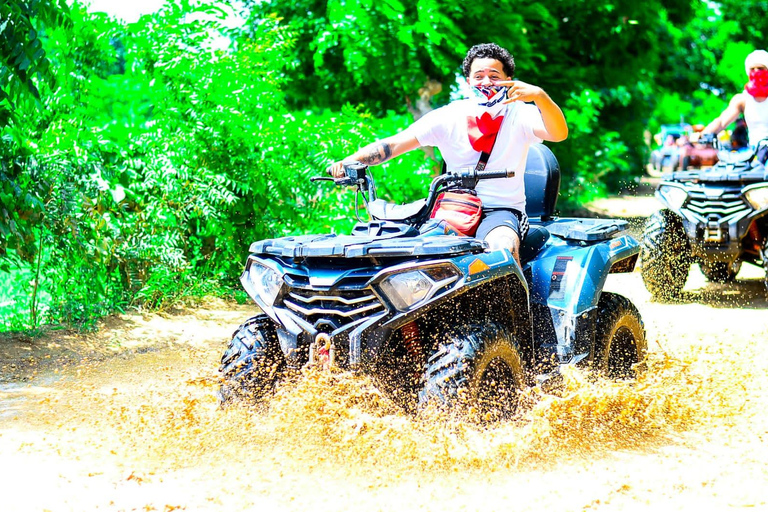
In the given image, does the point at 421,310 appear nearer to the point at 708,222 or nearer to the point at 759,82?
the point at 708,222

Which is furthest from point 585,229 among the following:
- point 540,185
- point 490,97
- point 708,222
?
point 708,222

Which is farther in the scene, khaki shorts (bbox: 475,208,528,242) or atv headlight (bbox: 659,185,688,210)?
atv headlight (bbox: 659,185,688,210)

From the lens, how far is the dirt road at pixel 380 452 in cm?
361

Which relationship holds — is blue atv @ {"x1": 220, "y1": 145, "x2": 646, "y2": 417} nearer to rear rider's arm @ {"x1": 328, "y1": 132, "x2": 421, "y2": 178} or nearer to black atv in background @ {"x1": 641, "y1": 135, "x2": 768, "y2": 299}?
rear rider's arm @ {"x1": 328, "y1": 132, "x2": 421, "y2": 178}

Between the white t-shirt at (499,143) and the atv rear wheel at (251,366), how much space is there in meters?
1.28

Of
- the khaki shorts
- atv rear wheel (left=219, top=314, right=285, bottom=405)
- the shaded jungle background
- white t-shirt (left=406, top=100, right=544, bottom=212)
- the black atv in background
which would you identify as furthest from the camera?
the black atv in background

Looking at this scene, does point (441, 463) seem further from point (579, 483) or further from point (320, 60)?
point (320, 60)

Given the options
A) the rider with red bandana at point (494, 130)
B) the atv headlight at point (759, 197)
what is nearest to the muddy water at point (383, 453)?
the rider with red bandana at point (494, 130)

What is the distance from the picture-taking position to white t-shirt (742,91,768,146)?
27.5 ft

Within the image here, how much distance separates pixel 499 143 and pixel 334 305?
1329 mm

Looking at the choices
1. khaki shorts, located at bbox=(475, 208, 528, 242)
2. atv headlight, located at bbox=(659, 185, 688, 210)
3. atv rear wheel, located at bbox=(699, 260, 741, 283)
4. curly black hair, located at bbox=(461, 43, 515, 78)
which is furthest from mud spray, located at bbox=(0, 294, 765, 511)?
atv rear wheel, located at bbox=(699, 260, 741, 283)

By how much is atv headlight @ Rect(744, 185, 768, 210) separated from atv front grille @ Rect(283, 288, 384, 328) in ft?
17.9

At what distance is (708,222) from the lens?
26.9ft

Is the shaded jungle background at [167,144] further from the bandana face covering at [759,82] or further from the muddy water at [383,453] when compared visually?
the bandana face covering at [759,82]
